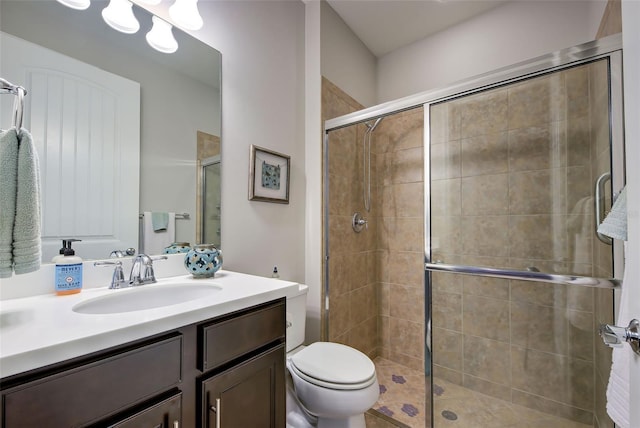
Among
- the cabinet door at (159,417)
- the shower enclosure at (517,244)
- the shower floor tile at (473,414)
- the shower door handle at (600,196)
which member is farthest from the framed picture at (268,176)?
the shower door handle at (600,196)

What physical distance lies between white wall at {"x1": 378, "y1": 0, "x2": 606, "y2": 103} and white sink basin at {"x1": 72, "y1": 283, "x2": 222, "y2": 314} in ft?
5.61

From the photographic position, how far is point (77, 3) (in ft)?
3.22

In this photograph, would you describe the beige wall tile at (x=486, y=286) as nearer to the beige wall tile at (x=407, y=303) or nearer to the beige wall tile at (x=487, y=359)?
the beige wall tile at (x=487, y=359)

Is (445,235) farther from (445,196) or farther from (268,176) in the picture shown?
(268,176)

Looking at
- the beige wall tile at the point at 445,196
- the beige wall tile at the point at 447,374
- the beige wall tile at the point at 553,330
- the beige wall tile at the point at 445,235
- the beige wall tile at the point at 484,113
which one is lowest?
the beige wall tile at the point at 447,374

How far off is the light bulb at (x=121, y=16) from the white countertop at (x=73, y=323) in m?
1.01

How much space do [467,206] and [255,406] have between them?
135 centimetres

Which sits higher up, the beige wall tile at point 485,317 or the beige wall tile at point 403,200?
the beige wall tile at point 403,200

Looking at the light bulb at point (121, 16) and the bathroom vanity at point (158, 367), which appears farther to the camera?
the light bulb at point (121, 16)

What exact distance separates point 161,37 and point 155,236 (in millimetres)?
883

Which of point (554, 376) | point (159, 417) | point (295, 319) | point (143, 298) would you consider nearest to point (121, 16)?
point (143, 298)

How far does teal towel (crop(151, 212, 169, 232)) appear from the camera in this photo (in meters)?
1.18

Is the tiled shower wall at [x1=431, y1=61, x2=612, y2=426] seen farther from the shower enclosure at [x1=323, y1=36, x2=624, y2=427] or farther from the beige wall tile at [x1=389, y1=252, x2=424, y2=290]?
the beige wall tile at [x1=389, y1=252, x2=424, y2=290]

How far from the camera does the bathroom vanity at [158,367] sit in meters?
0.51
